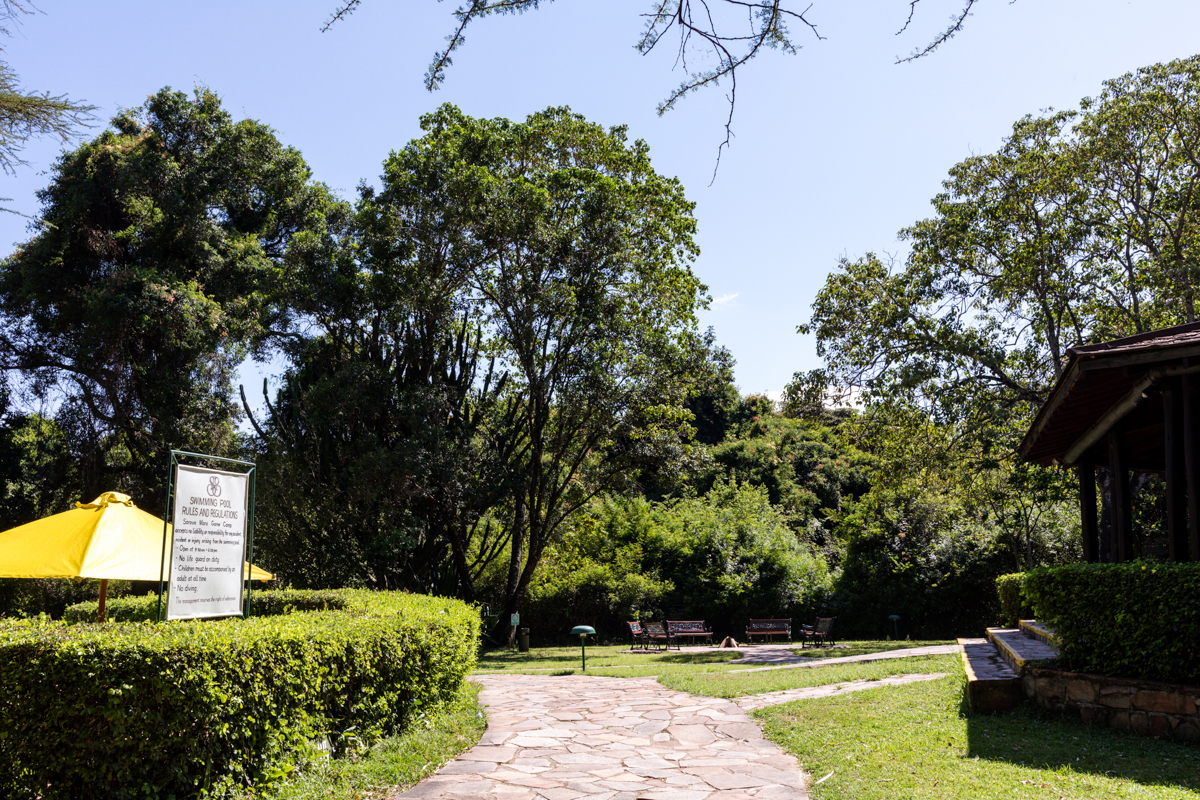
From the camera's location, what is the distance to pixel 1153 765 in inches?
211

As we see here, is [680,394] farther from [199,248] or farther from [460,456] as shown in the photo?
[199,248]

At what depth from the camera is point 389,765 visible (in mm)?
5836

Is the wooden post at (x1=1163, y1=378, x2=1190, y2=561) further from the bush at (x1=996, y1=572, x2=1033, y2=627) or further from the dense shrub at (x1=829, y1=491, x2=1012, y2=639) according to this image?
the dense shrub at (x1=829, y1=491, x2=1012, y2=639)

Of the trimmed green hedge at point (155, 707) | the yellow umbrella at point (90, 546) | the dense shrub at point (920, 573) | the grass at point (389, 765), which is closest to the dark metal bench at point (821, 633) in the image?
the dense shrub at point (920, 573)

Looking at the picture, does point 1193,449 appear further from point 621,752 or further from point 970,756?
point 621,752

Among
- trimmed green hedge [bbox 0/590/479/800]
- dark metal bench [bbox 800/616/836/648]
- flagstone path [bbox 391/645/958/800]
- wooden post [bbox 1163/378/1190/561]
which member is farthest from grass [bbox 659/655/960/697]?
trimmed green hedge [bbox 0/590/479/800]

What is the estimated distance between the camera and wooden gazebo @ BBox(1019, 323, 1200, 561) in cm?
707

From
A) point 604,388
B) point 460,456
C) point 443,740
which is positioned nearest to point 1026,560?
point 604,388

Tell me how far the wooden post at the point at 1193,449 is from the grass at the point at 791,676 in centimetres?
508

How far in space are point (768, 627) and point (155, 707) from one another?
62.2 ft

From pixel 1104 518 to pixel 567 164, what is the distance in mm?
14897

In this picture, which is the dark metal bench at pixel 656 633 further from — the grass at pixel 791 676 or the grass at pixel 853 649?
the grass at pixel 791 676

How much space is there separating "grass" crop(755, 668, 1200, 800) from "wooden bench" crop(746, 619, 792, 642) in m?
13.8

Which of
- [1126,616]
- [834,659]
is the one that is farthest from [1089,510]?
[834,659]
